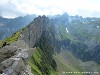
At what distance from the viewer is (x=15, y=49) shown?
6856 cm

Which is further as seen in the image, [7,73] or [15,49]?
[15,49]

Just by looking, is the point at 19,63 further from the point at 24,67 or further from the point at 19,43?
the point at 19,43

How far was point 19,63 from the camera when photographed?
6003cm

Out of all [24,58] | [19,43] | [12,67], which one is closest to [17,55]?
[24,58]

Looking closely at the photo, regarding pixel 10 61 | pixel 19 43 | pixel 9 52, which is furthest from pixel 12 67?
pixel 19 43

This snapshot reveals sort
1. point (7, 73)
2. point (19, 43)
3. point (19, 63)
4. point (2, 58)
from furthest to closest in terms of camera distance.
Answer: point (19, 43)
point (2, 58)
point (19, 63)
point (7, 73)

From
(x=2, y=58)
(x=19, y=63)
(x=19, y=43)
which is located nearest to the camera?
(x=19, y=63)

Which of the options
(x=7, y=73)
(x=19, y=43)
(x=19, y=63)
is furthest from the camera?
(x=19, y=43)

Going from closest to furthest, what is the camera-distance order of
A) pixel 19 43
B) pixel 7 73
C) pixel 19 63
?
1. pixel 7 73
2. pixel 19 63
3. pixel 19 43

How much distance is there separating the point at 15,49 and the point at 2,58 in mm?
4658

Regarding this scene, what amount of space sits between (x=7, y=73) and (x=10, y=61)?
12.5ft

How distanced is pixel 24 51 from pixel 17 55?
11.6ft

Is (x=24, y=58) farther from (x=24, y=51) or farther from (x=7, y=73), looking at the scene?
(x=7, y=73)

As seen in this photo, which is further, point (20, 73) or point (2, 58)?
point (2, 58)
